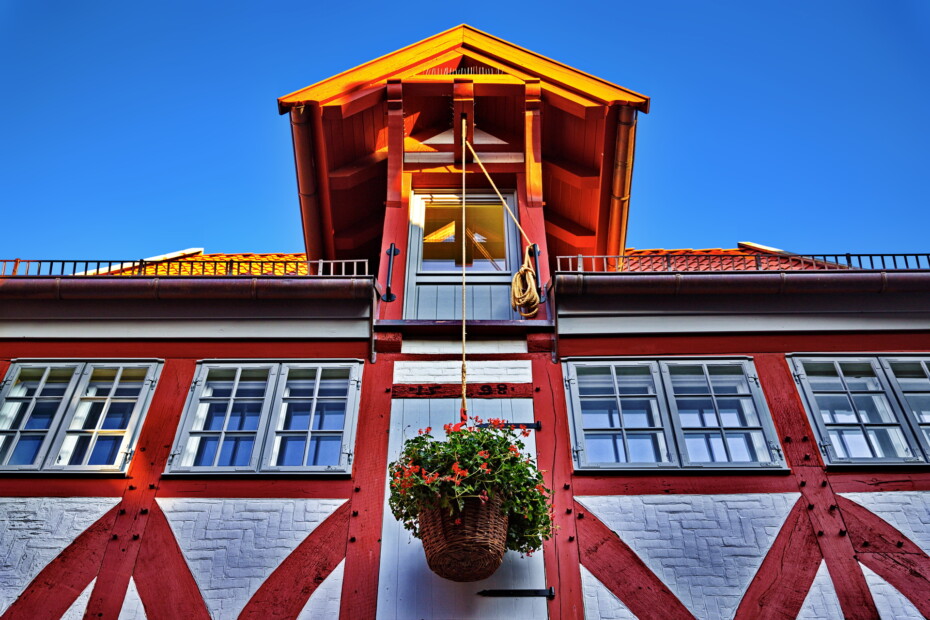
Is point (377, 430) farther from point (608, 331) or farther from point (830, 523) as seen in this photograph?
point (830, 523)

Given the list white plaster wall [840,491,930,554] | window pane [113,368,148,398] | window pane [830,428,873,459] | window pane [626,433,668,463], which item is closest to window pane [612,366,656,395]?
window pane [626,433,668,463]

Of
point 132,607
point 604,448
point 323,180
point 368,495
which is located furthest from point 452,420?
point 323,180

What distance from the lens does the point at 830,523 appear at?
806 cm

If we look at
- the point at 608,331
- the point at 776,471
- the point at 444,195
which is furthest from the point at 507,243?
the point at 776,471

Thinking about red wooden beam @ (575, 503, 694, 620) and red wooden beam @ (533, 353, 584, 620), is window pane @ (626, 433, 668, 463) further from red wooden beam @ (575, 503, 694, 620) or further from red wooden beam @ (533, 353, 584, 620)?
red wooden beam @ (575, 503, 694, 620)

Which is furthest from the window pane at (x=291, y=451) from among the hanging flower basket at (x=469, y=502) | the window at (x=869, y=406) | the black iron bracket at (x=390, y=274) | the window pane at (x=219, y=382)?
the window at (x=869, y=406)

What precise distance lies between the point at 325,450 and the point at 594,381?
2.66 metres

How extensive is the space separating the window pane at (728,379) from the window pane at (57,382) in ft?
20.7

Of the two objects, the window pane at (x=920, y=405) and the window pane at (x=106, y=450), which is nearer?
the window pane at (x=106, y=450)

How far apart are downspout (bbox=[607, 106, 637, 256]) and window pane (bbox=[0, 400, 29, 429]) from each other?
7.27 metres

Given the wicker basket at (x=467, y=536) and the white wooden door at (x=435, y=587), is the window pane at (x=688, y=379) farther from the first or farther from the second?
the wicker basket at (x=467, y=536)

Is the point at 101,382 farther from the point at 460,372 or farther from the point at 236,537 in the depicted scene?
the point at 460,372

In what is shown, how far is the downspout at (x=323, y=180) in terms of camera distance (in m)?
11.6

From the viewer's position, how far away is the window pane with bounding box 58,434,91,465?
8.66 metres
